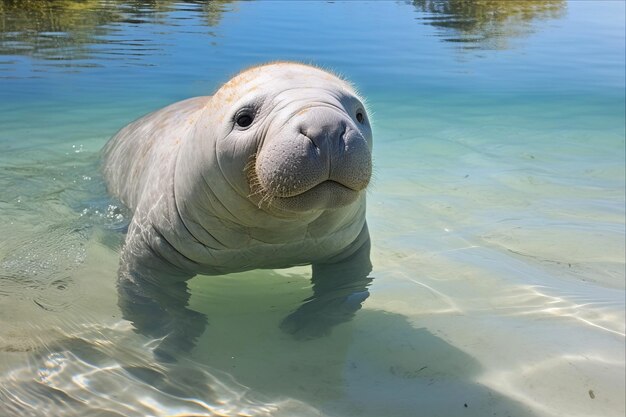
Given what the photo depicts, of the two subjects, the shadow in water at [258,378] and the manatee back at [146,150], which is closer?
the shadow in water at [258,378]

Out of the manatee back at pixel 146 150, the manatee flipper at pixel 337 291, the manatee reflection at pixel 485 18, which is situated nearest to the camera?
the manatee flipper at pixel 337 291

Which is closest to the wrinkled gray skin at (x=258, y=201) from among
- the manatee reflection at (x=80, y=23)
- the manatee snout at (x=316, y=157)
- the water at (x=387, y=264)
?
the manatee snout at (x=316, y=157)

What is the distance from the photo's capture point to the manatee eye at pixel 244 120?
151 inches

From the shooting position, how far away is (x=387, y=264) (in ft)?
18.0

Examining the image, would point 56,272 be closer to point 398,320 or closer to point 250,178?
point 250,178

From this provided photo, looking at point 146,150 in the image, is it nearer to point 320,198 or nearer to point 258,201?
point 258,201

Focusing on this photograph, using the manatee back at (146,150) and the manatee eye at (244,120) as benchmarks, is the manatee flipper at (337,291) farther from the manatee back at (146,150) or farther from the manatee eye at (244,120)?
the manatee eye at (244,120)

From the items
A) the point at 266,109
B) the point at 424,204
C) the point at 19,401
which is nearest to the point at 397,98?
the point at 424,204

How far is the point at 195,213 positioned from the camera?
4328mm

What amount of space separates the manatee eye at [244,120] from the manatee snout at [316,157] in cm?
30

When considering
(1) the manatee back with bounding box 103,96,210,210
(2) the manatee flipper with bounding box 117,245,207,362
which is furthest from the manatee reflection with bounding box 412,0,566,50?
(2) the manatee flipper with bounding box 117,245,207,362

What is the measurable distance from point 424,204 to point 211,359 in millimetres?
3348

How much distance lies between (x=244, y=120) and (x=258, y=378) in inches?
50.7

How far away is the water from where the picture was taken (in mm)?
3750
